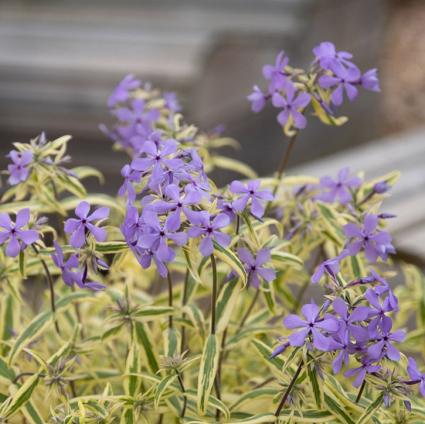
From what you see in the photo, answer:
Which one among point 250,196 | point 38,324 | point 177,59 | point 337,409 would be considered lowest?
point 337,409

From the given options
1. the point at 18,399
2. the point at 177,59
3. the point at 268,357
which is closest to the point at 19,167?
the point at 18,399

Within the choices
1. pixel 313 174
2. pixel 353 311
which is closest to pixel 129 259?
pixel 353 311

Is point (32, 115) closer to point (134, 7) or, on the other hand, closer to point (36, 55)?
point (36, 55)

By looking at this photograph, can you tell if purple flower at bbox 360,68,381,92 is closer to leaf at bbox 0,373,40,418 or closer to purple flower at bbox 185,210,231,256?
purple flower at bbox 185,210,231,256

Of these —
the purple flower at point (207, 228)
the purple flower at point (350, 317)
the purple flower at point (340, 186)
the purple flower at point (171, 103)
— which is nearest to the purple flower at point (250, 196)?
the purple flower at point (207, 228)

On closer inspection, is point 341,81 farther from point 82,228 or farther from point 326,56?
point 82,228

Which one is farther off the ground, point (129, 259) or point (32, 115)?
point (32, 115)
